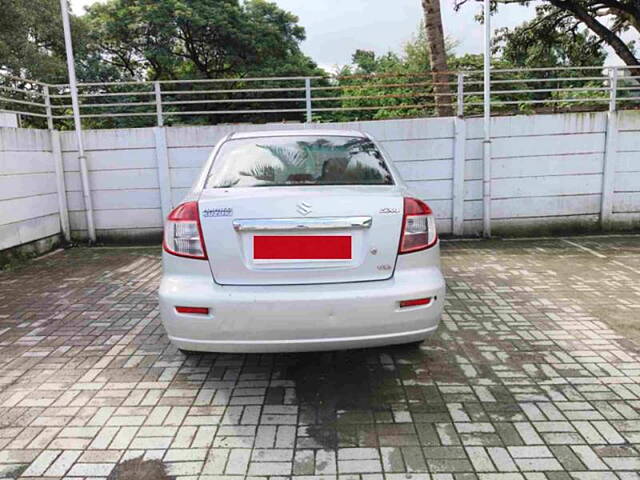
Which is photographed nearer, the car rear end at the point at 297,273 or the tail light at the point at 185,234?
the car rear end at the point at 297,273

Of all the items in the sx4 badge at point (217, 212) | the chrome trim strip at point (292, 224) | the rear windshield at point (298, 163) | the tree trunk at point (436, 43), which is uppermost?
the tree trunk at point (436, 43)

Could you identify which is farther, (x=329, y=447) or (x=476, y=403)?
(x=476, y=403)

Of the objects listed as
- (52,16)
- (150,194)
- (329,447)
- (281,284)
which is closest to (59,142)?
(150,194)

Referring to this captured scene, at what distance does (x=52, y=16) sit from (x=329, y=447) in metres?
15.6

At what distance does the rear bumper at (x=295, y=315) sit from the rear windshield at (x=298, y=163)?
27.2 inches

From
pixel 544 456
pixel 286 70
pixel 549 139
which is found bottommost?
pixel 544 456

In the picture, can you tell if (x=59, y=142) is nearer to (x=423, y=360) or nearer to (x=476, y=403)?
(x=423, y=360)

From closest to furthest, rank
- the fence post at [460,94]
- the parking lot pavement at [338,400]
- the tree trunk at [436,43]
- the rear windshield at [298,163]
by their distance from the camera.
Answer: the parking lot pavement at [338,400] < the rear windshield at [298,163] < the fence post at [460,94] < the tree trunk at [436,43]

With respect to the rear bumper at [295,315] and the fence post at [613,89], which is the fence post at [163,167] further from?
the fence post at [613,89]

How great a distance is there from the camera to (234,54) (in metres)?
20.5

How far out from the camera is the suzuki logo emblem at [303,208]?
2623mm

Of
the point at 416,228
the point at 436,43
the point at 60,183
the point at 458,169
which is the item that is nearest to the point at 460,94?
the point at 458,169

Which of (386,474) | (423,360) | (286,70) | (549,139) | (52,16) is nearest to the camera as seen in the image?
(386,474)

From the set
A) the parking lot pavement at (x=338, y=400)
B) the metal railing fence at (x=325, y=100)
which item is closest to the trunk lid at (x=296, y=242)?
the parking lot pavement at (x=338, y=400)
